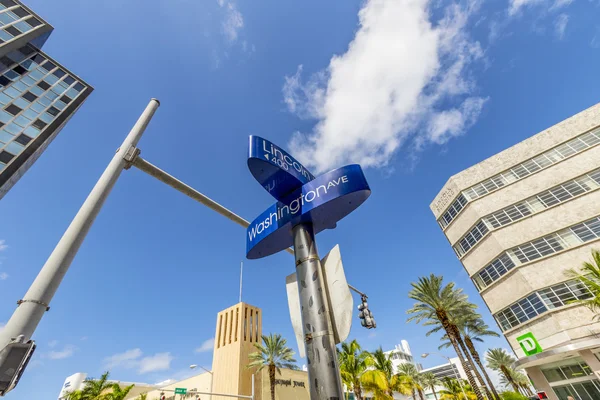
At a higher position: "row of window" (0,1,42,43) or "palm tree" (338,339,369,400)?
"row of window" (0,1,42,43)

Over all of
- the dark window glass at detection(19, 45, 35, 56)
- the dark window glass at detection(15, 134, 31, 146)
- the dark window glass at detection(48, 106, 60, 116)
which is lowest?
the dark window glass at detection(15, 134, 31, 146)

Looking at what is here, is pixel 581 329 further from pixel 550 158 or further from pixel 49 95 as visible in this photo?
pixel 49 95

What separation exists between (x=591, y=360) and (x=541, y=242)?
393 inches

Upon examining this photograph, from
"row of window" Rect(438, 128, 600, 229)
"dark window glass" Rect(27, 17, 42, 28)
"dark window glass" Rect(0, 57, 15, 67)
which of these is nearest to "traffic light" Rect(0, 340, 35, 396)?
"row of window" Rect(438, 128, 600, 229)

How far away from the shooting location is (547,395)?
77.8 ft

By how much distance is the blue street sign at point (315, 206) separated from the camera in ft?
12.7

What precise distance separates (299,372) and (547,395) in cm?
2996

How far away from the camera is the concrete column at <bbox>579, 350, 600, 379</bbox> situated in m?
20.3

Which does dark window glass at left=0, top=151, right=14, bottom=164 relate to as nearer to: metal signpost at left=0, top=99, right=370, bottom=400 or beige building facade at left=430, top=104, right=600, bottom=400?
metal signpost at left=0, top=99, right=370, bottom=400

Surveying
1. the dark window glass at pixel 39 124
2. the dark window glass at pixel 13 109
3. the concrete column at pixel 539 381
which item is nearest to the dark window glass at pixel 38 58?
the dark window glass at pixel 13 109

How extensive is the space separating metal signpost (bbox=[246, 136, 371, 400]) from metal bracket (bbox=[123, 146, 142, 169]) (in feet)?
4.89

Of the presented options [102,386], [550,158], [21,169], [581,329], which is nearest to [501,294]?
[581,329]

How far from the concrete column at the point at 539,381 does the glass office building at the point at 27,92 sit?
63.1m

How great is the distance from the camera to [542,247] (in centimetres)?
2566
